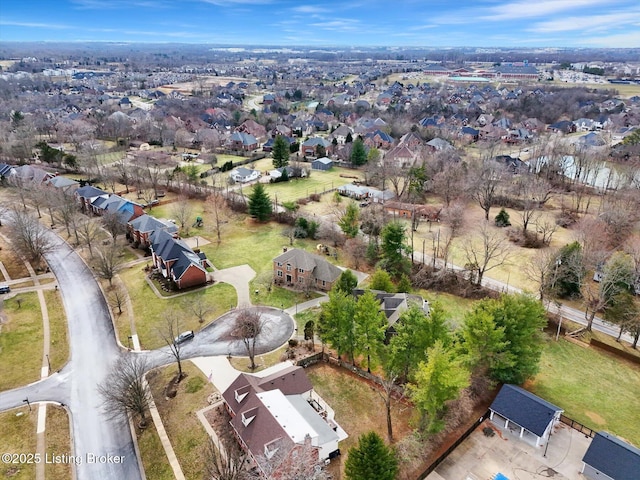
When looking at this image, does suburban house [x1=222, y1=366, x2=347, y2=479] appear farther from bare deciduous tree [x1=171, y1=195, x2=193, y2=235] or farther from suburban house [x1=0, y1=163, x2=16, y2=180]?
suburban house [x1=0, y1=163, x2=16, y2=180]

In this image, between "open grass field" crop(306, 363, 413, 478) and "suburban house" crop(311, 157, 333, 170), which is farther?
"suburban house" crop(311, 157, 333, 170)

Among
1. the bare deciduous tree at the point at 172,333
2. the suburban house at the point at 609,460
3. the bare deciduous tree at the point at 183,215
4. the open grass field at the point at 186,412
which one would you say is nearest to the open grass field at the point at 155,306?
the bare deciduous tree at the point at 172,333

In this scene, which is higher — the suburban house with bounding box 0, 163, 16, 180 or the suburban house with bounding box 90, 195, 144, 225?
the suburban house with bounding box 0, 163, 16, 180

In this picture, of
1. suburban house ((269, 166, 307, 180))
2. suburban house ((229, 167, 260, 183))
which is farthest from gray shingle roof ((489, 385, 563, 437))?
suburban house ((229, 167, 260, 183))

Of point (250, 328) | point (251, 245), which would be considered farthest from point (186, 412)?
point (251, 245)

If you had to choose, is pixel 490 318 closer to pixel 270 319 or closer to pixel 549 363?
pixel 549 363

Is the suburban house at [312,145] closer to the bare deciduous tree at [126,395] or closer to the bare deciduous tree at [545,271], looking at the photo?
the bare deciduous tree at [545,271]
